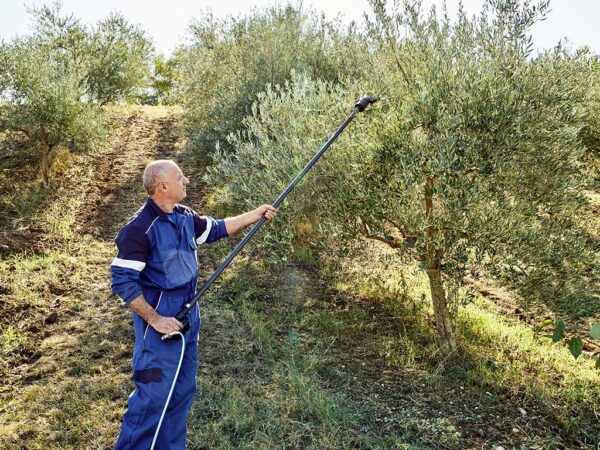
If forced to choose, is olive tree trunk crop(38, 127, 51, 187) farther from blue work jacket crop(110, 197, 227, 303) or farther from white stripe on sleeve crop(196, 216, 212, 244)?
blue work jacket crop(110, 197, 227, 303)

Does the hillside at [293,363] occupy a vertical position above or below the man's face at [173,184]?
below

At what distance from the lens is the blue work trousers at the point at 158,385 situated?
12.1 feet

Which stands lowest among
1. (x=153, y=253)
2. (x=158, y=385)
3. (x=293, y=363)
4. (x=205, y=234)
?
(x=293, y=363)

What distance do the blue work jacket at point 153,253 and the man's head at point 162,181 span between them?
96 mm

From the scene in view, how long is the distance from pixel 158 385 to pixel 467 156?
13.3 ft

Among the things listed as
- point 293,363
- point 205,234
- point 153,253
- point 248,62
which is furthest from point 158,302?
point 248,62

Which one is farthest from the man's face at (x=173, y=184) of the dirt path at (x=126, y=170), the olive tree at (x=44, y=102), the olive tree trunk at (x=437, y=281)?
the olive tree at (x=44, y=102)

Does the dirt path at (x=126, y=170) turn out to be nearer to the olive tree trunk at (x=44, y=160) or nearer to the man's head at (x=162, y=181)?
the olive tree trunk at (x=44, y=160)

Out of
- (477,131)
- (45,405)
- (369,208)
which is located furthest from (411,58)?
(45,405)

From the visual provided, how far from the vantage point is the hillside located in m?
5.05

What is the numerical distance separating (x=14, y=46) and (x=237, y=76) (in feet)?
19.5

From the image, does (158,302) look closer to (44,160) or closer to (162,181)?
(162,181)

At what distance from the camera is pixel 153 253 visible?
382 centimetres

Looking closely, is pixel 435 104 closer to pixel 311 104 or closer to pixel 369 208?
pixel 369 208
